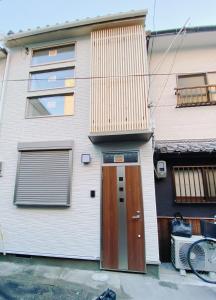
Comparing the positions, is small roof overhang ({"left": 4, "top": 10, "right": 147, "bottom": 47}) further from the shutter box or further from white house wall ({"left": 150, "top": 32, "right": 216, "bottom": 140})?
the shutter box

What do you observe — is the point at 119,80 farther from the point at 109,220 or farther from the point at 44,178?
the point at 109,220

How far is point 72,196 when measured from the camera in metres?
4.98

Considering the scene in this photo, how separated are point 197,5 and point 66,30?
3.88 m

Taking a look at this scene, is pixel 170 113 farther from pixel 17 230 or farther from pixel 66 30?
pixel 17 230

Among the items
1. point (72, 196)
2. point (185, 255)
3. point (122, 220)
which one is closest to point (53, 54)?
point (72, 196)

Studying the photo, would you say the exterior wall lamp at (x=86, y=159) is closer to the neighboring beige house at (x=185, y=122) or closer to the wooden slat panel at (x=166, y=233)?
the neighboring beige house at (x=185, y=122)

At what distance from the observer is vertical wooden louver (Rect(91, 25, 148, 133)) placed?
4863 mm

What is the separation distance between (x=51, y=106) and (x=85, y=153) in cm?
205

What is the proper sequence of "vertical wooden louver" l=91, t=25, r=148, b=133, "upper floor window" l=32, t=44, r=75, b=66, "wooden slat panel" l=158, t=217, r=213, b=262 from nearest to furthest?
1. "vertical wooden louver" l=91, t=25, r=148, b=133
2. "wooden slat panel" l=158, t=217, r=213, b=262
3. "upper floor window" l=32, t=44, r=75, b=66

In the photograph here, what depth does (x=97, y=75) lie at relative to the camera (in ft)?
17.5

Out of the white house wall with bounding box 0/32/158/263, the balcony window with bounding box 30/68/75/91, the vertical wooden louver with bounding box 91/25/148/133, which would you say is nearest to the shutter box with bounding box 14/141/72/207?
the white house wall with bounding box 0/32/158/263

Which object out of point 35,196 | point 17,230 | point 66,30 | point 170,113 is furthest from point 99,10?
point 17,230

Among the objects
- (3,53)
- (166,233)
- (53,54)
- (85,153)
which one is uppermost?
(3,53)

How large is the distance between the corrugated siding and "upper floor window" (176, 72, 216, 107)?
424 centimetres
